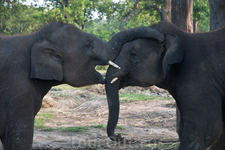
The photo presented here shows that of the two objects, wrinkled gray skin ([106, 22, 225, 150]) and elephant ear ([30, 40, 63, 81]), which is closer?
elephant ear ([30, 40, 63, 81])

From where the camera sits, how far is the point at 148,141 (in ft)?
18.0

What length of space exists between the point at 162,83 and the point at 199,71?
0.73m

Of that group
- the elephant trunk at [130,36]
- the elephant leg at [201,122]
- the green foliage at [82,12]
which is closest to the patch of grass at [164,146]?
the elephant leg at [201,122]

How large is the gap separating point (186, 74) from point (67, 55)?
Answer: 1527 mm

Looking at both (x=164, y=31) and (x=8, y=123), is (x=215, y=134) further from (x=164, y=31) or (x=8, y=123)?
(x=8, y=123)

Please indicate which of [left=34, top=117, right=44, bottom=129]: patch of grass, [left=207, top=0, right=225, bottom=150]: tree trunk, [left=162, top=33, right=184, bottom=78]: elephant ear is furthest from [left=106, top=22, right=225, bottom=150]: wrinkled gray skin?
[left=34, top=117, right=44, bottom=129]: patch of grass

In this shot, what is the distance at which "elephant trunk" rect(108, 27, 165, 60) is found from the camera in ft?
13.9

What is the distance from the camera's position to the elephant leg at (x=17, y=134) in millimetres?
3277

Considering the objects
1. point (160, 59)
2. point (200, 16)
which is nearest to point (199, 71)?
point (160, 59)

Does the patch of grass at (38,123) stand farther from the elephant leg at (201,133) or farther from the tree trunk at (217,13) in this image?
the tree trunk at (217,13)

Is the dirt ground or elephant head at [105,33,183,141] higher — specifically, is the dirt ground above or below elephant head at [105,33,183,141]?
below

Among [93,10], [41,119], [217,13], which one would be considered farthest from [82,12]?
[217,13]

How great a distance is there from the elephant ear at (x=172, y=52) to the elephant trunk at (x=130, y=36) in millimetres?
139

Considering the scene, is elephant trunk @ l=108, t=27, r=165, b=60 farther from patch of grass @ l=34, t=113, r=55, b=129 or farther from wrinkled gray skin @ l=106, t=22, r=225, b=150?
patch of grass @ l=34, t=113, r=55, b=129
